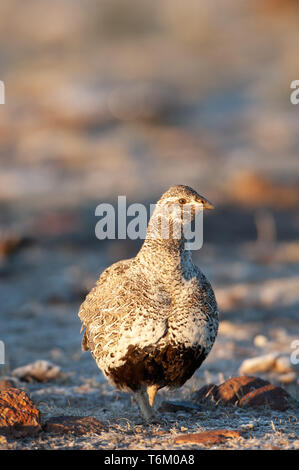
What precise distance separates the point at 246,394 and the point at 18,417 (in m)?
2.29

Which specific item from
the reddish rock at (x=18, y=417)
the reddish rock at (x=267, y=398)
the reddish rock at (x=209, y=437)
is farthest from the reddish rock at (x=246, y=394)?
the reddish rock at (x=18, y=417)

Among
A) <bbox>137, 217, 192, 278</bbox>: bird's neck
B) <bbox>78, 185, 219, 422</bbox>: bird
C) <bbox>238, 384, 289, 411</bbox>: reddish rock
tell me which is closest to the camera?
<bbox>78, 185, 219, 422</bbox>: bird

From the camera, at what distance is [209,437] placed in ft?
15.8

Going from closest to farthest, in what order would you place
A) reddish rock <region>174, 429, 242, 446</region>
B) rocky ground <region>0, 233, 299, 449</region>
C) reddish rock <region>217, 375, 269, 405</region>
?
reddish rock <region>174, 429, 242, 446</region>, rocky ground <region>0, 233, 299, 449</region>, reddish rock <region>217, 375, 269, 405</region>

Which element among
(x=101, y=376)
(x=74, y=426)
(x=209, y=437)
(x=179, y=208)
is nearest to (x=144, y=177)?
(x=101, y=376)

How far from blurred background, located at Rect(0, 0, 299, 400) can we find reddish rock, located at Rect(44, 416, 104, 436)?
2.42 meters

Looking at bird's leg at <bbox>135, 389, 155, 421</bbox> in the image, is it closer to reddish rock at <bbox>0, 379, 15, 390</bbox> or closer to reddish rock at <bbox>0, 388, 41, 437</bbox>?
reddish rock at <bbox>0, 388, 41, 437</bbox>

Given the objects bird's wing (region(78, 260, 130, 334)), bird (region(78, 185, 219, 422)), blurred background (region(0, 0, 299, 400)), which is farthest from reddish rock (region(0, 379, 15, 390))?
bird (region(78, 185, 219, 422))

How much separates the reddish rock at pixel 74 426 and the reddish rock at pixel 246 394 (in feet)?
4.48

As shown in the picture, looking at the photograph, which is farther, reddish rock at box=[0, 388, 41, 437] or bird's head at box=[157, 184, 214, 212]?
bird's head at box=[157, 184, 214, 212]

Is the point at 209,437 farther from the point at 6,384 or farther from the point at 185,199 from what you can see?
the point at 6,384

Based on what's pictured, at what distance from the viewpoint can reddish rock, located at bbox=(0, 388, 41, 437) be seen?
497 centimetres

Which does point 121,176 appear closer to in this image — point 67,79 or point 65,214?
point 65,214

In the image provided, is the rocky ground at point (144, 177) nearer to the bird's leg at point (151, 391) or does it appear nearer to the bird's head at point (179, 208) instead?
the bird's leg at point (151, 391)
